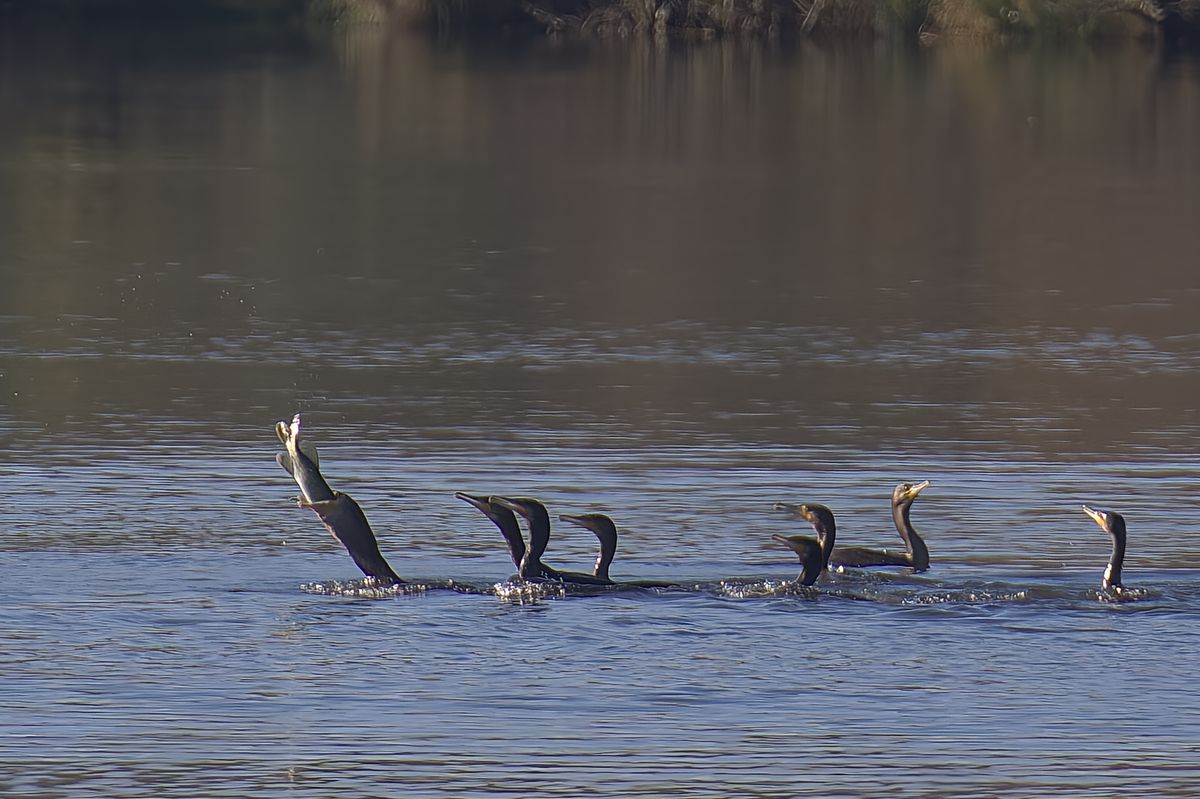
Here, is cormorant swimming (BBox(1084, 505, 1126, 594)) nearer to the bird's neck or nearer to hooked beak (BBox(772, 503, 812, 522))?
the bird's neck

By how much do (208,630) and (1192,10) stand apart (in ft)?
144

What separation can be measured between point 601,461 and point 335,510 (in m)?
2.52

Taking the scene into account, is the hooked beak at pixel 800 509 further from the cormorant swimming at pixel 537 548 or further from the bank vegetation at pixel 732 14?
the bank vegetation at pixel 732 14

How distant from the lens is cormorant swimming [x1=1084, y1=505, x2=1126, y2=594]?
774 cm

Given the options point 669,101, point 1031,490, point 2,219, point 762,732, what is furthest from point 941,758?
point 669,101

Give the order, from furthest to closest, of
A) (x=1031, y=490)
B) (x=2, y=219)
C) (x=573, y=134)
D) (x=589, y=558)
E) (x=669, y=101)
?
(x=669, y=101)
(x=573, y=134)
(x=2, y=219)
(x=1031, y=490)
(x=589, y=558)

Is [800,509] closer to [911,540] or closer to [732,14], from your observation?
[911,540]

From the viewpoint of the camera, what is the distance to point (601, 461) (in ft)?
33.5

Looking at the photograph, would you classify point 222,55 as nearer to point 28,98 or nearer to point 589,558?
point 28,98

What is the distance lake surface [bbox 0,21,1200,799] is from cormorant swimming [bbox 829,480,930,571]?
0.23ft

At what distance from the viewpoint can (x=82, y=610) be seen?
25.8 feet

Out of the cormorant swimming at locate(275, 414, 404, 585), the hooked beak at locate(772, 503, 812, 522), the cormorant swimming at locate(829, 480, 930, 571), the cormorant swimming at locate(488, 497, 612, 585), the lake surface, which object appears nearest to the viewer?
the lake surface

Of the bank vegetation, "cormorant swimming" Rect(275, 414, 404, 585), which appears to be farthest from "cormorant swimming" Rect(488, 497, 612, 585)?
the bank vegetation

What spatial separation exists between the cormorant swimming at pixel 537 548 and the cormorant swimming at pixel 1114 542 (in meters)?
1.50
